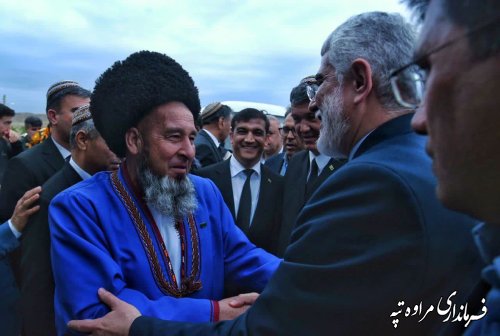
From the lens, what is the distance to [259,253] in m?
2.24

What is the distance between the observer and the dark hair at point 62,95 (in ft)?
13.6

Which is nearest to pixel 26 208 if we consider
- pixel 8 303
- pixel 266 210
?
pixel 8 303

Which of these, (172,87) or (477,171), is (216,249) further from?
(477,171)

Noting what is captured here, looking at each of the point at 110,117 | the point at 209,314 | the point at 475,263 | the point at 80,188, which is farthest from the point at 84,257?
the point at 475,263

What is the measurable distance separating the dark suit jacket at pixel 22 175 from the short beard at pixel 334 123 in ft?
7.20

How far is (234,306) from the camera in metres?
1.88

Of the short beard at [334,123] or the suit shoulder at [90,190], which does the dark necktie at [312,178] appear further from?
the suit shoulder at [90,190]

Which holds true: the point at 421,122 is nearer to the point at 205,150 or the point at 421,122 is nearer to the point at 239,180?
the point at 239,180

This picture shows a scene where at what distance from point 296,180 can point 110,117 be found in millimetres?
1966

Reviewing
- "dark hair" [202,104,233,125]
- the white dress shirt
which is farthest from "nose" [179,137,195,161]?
"dark hair" [202,104,233,125]

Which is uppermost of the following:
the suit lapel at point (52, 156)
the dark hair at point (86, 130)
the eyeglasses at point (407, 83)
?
the eyeglasses at point (407, 83)

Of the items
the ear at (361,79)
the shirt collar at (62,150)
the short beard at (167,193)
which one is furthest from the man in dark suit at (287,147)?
the ear at (361,79)

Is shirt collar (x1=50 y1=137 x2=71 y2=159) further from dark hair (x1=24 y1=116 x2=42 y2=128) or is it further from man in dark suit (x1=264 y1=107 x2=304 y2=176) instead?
dark hair (x1=24 y1=116 x2=42 y2=128)

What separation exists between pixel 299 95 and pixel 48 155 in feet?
6.49
